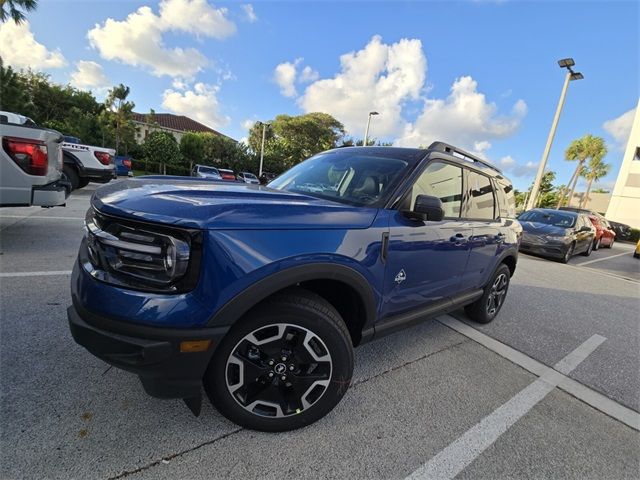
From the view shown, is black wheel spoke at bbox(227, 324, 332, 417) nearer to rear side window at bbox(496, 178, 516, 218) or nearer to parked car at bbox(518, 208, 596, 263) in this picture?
rear side window at bbox(496, 178, 516, 218)

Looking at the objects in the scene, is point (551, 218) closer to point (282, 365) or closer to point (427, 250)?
point (427, 250)

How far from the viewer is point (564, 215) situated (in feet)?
35.8

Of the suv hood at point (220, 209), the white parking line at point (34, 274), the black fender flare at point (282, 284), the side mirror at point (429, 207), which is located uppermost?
the side mirror at point (429, 207)

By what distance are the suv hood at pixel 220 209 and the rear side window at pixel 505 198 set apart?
2.53 meters

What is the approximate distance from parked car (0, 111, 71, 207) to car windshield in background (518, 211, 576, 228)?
1227 cm

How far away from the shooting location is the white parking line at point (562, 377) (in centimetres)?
262

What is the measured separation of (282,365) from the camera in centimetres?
189

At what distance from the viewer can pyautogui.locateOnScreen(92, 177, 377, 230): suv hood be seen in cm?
156

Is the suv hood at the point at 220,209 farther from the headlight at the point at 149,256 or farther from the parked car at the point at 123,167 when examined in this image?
the parked car at the point at 123,167

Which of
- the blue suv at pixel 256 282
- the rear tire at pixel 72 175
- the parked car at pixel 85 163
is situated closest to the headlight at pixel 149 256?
the blue suv at pixel 256 282

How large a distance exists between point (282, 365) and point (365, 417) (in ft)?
2.36

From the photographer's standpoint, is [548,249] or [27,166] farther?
[548,249]

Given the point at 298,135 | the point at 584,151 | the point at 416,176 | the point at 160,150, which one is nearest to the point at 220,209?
the point at 416,176

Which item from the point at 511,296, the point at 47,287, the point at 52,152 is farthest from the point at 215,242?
the point at 511,296
